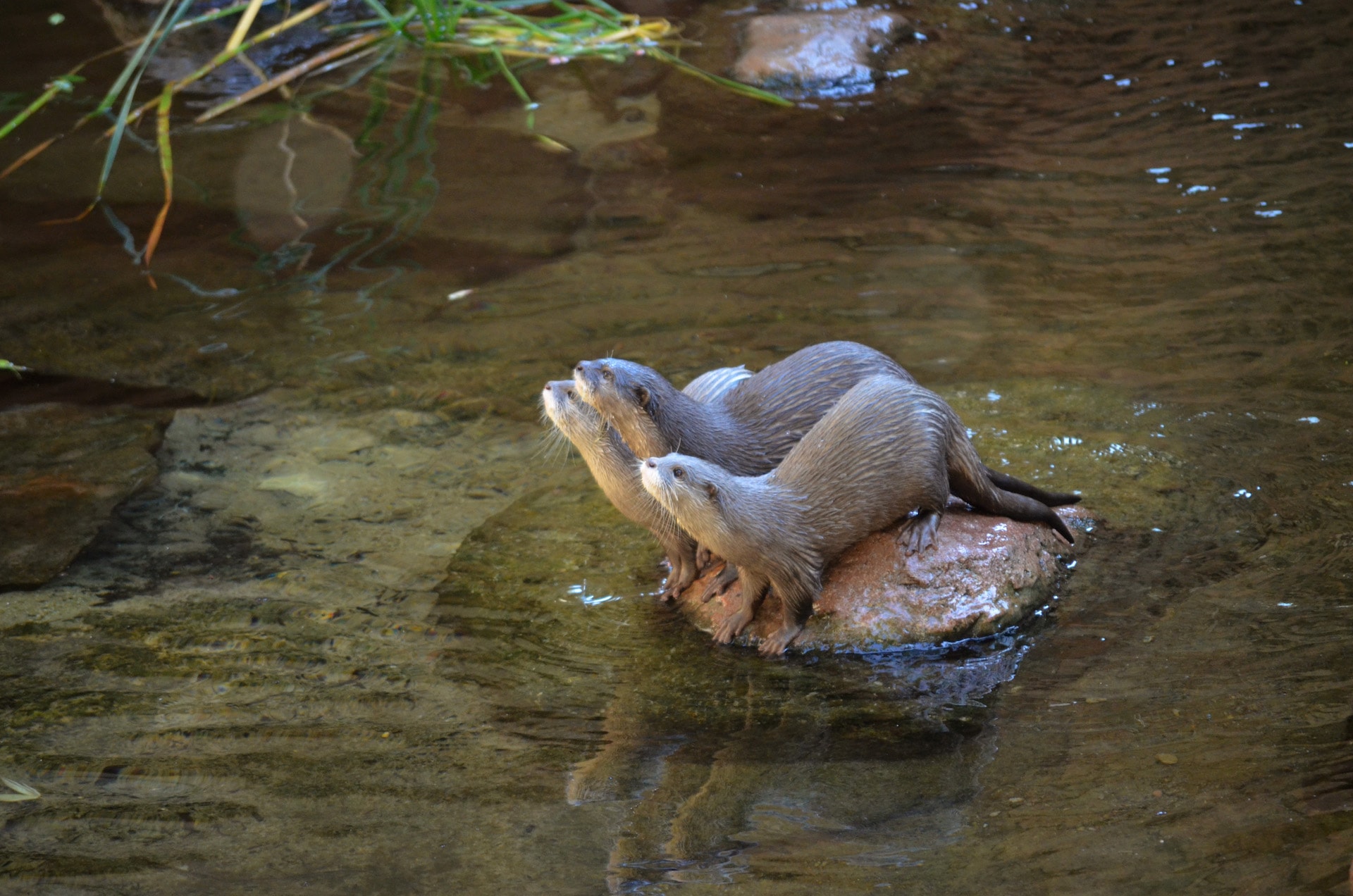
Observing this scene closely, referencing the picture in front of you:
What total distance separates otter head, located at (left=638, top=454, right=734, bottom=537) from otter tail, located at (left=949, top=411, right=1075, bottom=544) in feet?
1.80

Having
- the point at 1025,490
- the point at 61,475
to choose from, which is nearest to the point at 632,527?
the point at 1025,490

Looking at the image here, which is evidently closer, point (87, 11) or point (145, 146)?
point (145, 146)

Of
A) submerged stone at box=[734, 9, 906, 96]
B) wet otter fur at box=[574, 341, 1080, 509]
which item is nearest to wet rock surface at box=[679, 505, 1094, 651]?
wet otter fur at box=[574, 341, 1080, 509]

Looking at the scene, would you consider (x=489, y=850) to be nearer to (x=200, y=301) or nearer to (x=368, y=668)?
(x=368, y=668)

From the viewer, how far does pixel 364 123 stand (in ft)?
19.9

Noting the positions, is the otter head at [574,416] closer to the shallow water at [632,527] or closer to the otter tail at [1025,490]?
the shallow water at [632,527]

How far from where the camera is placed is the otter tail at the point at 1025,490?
2.82 meters

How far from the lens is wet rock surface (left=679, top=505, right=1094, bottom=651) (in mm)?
2596

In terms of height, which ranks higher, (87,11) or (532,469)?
(87,11)

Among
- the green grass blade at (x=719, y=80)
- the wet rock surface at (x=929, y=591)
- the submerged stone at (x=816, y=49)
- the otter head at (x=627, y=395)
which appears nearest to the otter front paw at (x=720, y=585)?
the wet rock surface at (x=929, y=591)

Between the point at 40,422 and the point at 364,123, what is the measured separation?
2.73m

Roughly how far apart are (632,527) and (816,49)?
3.77 m

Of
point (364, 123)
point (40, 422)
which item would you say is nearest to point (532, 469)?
point (40, 422)

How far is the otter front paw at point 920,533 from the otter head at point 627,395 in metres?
0.56
